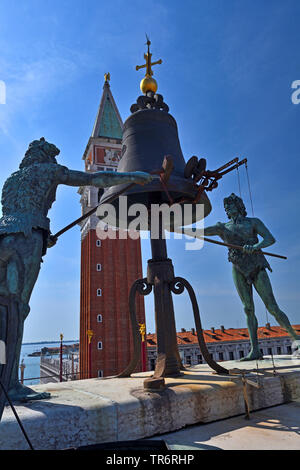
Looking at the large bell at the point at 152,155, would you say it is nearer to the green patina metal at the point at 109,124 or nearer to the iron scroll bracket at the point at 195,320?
the iron scroll bracket at the point at 195,320

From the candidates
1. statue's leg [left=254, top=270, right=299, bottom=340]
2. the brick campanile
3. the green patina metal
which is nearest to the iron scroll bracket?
statue's leg [left=254, top=270, right=299, bottom=340]

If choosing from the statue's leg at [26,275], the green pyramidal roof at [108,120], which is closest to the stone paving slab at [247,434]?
the statue's leg at [26,275]

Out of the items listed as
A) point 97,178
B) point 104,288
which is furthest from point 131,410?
point 104,288

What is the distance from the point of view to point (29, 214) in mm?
2826

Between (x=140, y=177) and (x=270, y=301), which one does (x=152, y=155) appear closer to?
(x=140, y=177)

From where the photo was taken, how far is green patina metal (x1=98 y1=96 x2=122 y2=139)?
141 feet

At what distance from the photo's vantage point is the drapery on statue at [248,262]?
186 inches

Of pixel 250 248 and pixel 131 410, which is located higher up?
pixel 250 248

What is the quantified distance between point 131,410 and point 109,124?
45.2 meters

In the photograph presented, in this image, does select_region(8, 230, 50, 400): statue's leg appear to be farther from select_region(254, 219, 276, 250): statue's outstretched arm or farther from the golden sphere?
the golden sphere

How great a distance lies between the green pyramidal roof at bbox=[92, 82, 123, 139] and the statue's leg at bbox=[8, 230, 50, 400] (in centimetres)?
4218

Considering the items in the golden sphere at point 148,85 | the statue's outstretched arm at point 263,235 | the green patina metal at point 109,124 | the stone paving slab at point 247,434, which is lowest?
the stone paving slab at point 247,434

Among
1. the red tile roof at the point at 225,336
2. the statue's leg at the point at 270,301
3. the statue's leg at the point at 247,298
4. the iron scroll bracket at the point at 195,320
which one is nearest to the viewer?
the iron scroll bracket at the point at 195,320

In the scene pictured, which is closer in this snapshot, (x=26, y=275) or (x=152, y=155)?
(x=26, y=275)
